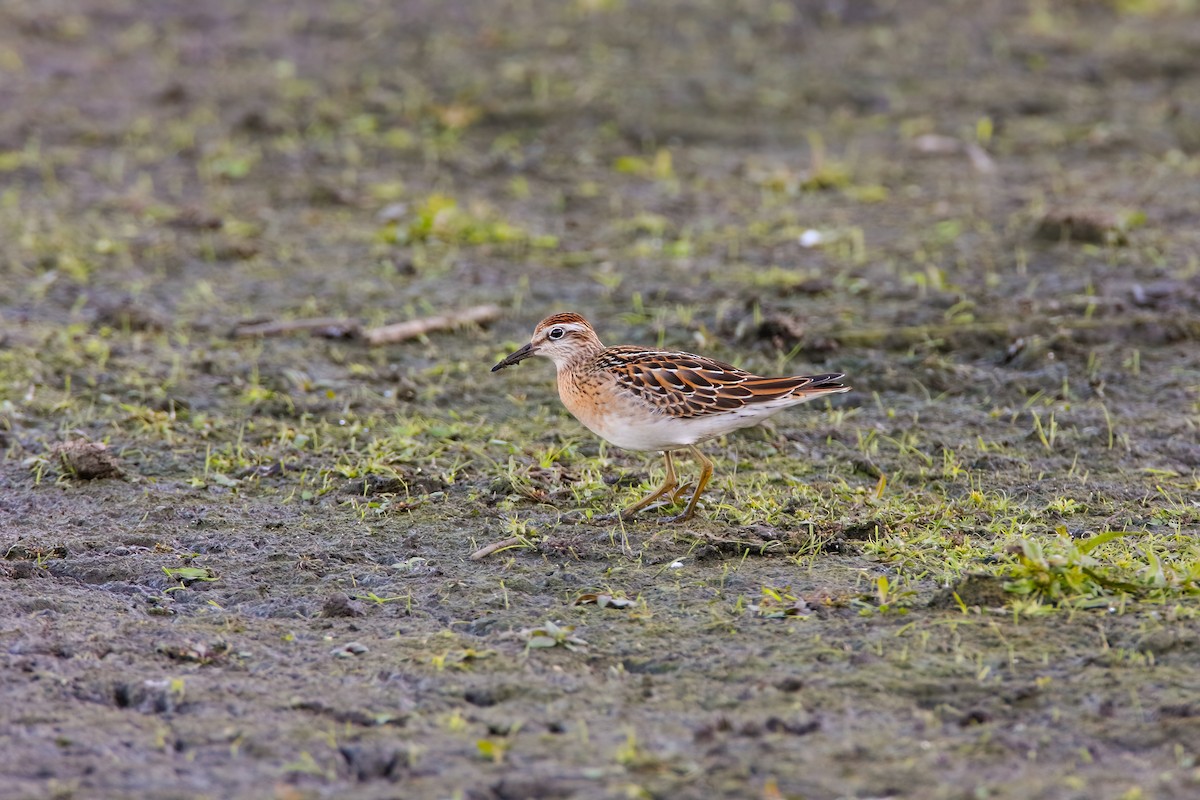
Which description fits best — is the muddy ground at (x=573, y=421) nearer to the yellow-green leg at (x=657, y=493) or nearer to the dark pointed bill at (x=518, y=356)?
the yellow-green leg at (x=657, y=493)

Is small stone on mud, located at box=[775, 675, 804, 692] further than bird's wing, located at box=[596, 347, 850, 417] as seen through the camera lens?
No

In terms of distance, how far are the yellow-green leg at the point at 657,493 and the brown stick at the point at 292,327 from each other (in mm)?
2933

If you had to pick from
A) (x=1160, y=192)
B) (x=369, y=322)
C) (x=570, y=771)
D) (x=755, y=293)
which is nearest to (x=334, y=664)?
(x=570, y=771)

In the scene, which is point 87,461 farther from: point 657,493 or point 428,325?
point 657,493

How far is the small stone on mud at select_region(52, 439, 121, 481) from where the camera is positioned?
23.9ft

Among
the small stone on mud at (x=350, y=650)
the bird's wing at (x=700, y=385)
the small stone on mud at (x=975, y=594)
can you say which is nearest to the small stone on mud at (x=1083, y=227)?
the bird's wing at (x=700, y=385)

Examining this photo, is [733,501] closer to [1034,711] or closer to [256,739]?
[1034,711]

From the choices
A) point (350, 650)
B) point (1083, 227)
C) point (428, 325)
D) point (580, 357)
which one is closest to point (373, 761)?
point (350, 650)

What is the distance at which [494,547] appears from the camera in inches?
256

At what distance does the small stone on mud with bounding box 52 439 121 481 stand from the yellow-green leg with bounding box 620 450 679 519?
2.55 m

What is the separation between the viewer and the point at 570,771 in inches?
183

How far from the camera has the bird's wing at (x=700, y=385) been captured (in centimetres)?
679

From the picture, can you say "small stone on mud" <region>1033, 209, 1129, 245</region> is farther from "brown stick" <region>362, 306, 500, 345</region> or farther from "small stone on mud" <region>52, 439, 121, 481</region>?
"small stone on mud" <region>52, 439, 121, 481</region>

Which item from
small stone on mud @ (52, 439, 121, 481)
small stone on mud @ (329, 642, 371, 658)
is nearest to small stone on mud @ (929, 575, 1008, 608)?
small stone on mud @ (329, 642, 371, 658)
